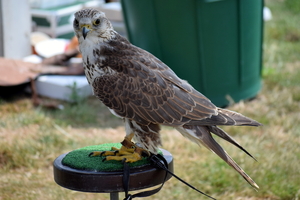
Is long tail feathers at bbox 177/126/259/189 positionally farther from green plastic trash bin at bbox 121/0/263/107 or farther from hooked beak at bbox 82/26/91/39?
green plastic trash bin at bbox 121/0/263/107

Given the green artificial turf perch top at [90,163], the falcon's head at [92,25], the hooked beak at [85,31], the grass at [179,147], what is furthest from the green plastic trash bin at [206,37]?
the green artificial turf perch top at [90,163]

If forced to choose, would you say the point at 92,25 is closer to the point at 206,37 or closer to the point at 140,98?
the point at 140,98

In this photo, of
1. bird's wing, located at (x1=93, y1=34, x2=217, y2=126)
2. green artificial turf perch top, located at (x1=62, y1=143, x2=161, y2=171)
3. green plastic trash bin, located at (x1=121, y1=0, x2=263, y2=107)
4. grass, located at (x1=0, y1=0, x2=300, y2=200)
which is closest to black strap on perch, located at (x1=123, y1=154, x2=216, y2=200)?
green artificial turf perch top, located at (x1=62, y1=143, x2=161, y2=171)

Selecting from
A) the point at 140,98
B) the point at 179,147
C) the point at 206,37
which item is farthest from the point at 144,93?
the point at 206,37

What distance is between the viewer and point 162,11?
4.68 meters

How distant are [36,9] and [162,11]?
2960 mm

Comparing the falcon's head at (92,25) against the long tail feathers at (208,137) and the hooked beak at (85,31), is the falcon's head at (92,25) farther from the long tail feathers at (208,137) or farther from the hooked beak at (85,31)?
the long tail feathers at (208,137)

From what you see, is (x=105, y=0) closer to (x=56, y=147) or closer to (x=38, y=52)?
(x=38, y=52)

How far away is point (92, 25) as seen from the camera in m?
2.58

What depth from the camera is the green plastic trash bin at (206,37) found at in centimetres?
464

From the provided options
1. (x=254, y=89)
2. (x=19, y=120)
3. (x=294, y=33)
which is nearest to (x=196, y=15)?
(x=254, y=89)

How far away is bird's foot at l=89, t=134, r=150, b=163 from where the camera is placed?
8.54 ft

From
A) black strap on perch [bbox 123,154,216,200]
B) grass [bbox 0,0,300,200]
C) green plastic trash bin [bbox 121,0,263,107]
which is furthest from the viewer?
green plastic trash bin [bbox 121,0,263,107]

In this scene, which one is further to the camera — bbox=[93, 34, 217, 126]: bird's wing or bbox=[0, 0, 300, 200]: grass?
bbox=[0, 0, 300, 200]: grass
